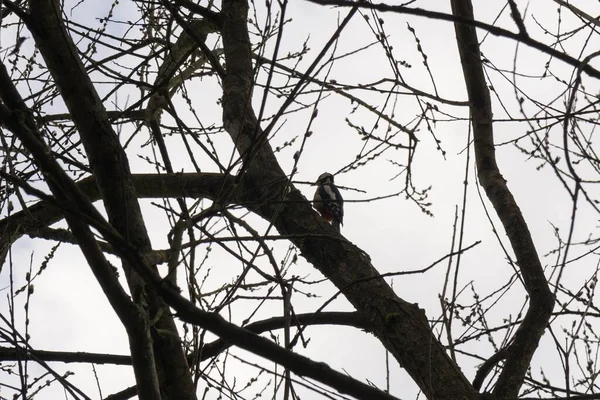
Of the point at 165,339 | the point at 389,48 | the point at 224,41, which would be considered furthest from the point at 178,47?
the point at 165,339

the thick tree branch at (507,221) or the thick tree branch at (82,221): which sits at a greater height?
the thick tree branch at (507,221)

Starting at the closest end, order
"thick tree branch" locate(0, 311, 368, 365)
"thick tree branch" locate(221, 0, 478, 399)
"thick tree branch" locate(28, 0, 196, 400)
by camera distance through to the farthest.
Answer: "thick tree branch" locate(28, 0, 196, 400)
"thick tree branch" locate(221, 0, 478, 399)
"thick tree branch" locate(0, 311, 368, 365)

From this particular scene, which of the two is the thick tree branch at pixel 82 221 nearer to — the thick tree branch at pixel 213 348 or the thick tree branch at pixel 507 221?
the thick tree branch at pixel 213 348

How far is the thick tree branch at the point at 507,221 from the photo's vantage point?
7.60 ft

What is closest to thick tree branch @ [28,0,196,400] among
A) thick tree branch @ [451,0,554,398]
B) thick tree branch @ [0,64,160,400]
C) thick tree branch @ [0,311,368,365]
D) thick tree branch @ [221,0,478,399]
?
thick tree branch @ [0,64,160,400]

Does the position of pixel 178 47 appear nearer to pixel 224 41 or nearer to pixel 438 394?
pixel 224 41

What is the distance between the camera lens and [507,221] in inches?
113

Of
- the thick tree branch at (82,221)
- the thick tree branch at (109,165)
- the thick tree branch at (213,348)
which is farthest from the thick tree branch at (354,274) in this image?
the thick tree branch at (82,221)

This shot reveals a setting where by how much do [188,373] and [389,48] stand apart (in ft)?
5.67

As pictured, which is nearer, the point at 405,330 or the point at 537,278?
the point at 405,330

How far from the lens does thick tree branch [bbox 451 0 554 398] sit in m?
2.32

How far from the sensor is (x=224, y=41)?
3666 mm

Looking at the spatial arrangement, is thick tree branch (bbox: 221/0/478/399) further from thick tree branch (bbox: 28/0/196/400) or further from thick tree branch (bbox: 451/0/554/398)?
thick tree branch (bbox: 28/0/196/400)

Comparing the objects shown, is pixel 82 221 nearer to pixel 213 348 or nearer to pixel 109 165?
pixel 109 165
